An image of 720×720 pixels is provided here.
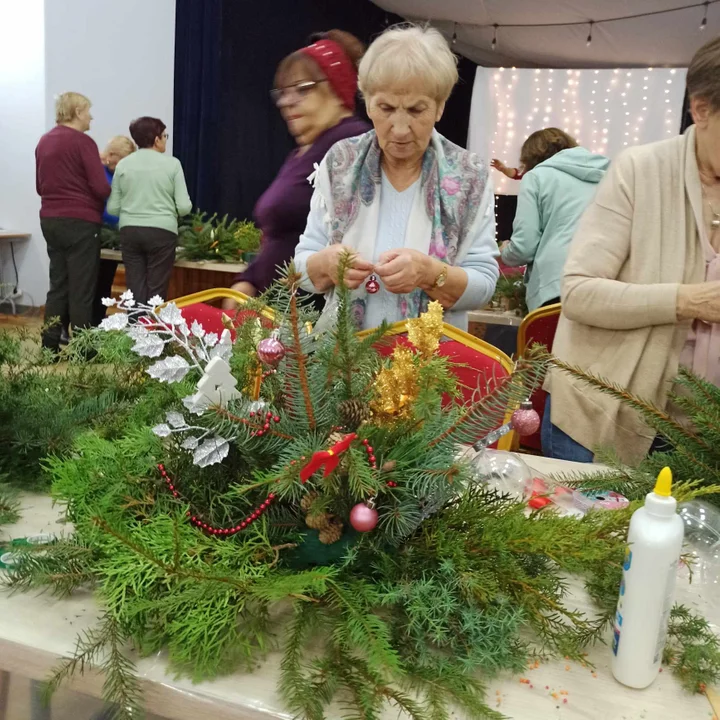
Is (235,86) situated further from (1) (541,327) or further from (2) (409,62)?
(2) (409,62)

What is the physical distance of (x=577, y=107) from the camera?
6305 mm

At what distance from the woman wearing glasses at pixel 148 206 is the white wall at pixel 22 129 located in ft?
5.70

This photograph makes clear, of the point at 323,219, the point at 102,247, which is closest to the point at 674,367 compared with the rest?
the point at 323,219

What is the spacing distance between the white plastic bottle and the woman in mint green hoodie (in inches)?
79.7

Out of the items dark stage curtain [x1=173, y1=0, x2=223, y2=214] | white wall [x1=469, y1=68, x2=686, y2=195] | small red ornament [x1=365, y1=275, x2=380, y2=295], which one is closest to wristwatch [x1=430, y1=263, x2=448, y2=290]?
small red ornament [x1=365, y1=275, x2=380, y2=295]

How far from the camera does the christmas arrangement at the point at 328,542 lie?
0.58 metres

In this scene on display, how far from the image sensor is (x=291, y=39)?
6.04 metres

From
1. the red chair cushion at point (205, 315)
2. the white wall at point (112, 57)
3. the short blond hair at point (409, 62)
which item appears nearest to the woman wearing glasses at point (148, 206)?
the white wall at point (112, 57)

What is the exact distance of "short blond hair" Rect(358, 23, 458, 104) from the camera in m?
1.32

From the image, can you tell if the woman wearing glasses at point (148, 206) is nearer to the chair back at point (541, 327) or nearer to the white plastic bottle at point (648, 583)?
the chair back at point (541, 327)

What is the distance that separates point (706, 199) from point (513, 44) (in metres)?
5.79

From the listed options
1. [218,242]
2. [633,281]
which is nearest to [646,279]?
[633,281]

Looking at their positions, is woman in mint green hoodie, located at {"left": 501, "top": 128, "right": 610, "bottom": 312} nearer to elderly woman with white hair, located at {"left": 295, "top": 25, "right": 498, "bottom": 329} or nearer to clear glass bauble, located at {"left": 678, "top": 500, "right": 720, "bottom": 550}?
elderly woman with white hair, located at {"left": 295, "top": 25, "right": 498, "bottom": 329}

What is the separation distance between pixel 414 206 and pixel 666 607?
3.40 ft
